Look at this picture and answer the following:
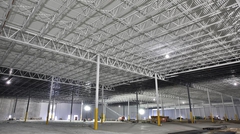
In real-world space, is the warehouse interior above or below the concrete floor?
above

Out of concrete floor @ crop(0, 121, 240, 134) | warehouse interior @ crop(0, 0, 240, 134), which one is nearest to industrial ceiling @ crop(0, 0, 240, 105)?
warehouse interior @ crop(0, 0, 240, 134)

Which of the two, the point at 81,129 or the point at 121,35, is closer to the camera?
the point at 81,129

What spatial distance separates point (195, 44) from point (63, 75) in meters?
23.6

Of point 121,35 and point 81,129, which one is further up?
point 121,35

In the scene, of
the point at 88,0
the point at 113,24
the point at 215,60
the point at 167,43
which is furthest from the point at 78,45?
the point at 215,60

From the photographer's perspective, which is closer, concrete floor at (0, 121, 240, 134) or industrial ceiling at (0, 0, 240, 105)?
industrial ceiling at (0, 0, 240, 105)

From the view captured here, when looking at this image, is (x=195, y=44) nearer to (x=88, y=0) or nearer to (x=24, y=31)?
(x=88, y=0)

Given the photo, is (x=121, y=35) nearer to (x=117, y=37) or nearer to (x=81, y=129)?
(x=117, y=37)

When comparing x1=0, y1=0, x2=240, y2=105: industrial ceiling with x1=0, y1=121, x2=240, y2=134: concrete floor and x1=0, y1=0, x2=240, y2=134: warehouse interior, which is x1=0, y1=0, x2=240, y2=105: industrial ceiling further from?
x1=0, y1=121, x2=240, y2=134: concrete floor

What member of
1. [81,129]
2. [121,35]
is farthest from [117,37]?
[81,129]

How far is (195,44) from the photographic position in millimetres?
18438

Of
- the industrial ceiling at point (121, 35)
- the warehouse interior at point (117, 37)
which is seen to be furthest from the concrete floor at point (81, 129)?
the industrial ceiling at point (121, 35)

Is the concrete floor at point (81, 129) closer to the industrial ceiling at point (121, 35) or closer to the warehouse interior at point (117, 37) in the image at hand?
the warehouse interior at point (117, 37)

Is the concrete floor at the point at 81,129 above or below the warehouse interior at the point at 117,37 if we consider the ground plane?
below
